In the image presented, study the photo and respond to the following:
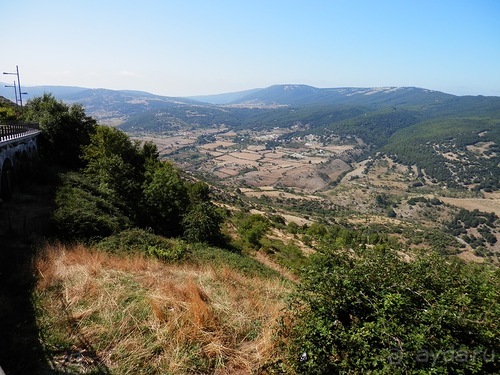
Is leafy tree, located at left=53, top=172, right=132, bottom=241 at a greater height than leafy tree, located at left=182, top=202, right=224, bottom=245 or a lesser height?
greater

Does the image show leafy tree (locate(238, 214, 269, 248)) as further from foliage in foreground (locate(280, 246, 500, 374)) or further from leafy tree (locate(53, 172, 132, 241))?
foliage in foreground (locate(280, 246, 500, 374))

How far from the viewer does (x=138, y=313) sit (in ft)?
22.7

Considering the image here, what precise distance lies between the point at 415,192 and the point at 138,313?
527 feet

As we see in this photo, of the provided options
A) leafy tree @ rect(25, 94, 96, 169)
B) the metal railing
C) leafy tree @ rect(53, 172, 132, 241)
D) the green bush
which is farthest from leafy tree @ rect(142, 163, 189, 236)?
the metal railing

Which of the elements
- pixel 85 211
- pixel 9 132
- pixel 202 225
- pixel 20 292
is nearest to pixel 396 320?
pixel 20 292

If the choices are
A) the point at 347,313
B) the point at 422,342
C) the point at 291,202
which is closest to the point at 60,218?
the point at 347,313

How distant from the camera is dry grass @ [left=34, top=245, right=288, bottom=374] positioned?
5738 millimetres

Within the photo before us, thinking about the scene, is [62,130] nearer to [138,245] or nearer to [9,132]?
[9,132]

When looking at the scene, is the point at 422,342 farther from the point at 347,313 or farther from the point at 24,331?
the point at 24,331

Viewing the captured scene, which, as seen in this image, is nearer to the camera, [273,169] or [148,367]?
[148,367]

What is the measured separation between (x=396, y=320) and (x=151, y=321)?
488 centimetres

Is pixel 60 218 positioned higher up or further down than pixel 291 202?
higher up

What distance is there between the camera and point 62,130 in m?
29.5

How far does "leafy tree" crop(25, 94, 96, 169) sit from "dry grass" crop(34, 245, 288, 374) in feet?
77.9
